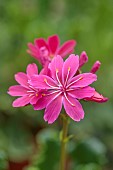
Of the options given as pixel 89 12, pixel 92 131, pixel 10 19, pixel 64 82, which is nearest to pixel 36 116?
pixel 92 131

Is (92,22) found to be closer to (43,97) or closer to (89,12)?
(89,12)

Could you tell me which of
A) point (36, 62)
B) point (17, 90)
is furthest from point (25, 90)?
point (36, 62)

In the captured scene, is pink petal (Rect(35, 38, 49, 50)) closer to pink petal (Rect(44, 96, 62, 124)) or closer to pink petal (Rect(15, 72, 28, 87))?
pink petal (Rect(15, 72, 28, 87))

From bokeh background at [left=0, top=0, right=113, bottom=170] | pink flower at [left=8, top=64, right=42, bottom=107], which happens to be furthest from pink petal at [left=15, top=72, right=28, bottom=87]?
bokeh background at [left=0, top=0, right=113, bottom=170]

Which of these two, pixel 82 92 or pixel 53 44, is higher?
pixel 53 44

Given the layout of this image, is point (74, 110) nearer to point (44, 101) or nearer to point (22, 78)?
point (44, 101)
